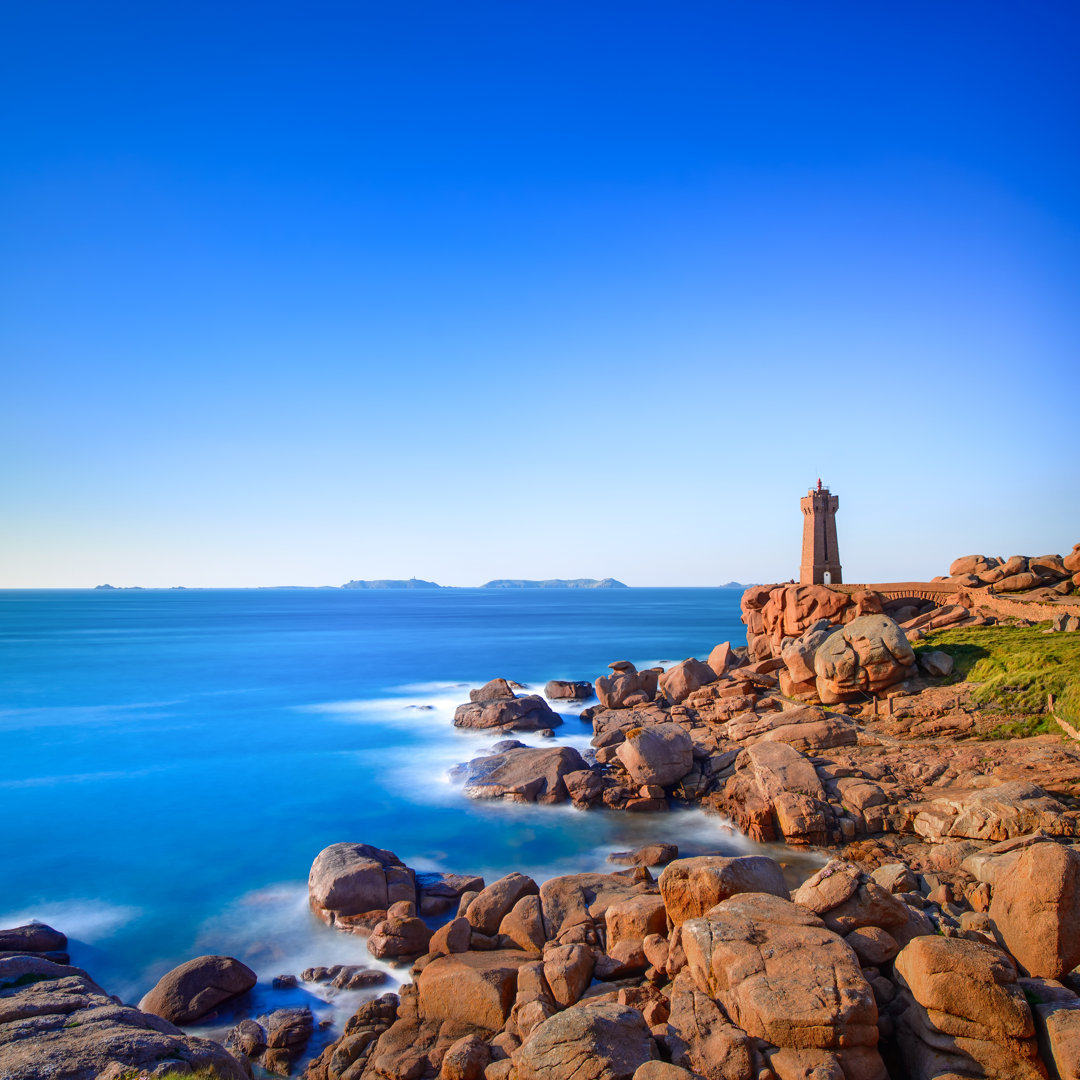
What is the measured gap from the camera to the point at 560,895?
44.1 feet

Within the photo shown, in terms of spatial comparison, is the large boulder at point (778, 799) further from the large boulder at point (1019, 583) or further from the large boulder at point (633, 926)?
the large boulder at point (1019, 583)

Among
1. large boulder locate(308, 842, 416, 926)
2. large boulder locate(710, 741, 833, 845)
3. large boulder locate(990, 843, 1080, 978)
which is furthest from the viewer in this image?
large boulder locate(710, 741, 833, 845)

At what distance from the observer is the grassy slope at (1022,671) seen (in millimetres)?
20172

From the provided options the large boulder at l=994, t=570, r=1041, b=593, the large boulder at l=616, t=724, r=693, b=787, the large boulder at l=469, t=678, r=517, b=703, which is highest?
the large boulder at l=994, t=570, r=1041, b=593

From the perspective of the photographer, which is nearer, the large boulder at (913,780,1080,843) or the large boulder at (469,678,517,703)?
the large boulder at (913,780,1080,843)

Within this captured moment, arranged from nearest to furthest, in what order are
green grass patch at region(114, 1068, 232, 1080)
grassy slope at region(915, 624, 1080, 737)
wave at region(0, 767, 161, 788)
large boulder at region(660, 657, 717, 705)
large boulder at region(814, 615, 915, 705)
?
1. green grass patch at region(114, 1068, 232, 1080)
2. grassy slope at region(915, 624, 1080, 737)
3. large boulder at region(814, 615, 915, 705)
4. wave at region(0, 767, 161, 788)
5. large boulder at region(660, 657, 717, 705)

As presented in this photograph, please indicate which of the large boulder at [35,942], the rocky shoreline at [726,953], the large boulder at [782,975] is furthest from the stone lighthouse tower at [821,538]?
the large boulder at [35,942]

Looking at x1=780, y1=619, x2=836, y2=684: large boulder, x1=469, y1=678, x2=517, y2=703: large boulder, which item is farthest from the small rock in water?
x1=469, y1=678, x2=517, y2=703: large boulder

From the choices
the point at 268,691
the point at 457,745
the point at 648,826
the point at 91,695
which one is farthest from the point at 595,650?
the point at 648,826

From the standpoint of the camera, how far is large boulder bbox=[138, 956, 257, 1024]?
37.5 feet

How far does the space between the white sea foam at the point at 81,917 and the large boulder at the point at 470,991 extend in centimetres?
891

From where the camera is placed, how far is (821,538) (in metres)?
42.6

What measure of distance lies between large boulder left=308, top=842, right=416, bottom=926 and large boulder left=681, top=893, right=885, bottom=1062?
26.6ft

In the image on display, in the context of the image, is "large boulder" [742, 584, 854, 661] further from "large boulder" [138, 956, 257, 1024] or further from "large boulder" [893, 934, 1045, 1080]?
"large boulder" [138, 956, 257, 1024]
